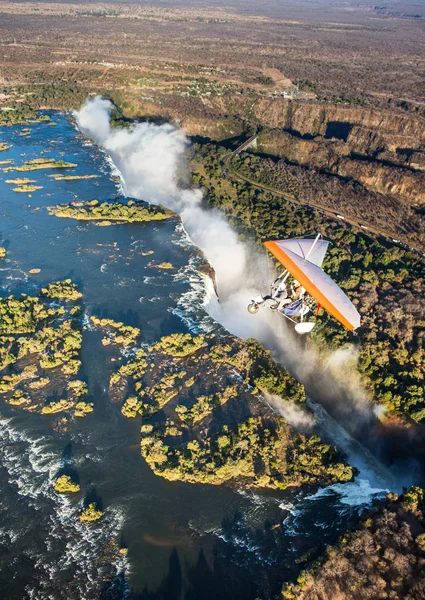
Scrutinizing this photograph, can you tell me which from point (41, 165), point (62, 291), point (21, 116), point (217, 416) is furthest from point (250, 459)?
point (21, 116)

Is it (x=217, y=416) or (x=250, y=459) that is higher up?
(x=250, y=459)

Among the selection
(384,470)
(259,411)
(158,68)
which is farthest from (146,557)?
(158,68)

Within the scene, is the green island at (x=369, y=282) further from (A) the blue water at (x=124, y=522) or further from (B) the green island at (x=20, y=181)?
(B) the green island at (x=20, y=181)

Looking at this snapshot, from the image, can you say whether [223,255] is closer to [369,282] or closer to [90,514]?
[369,282]

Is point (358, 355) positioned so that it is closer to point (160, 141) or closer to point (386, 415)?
point (386, 415)

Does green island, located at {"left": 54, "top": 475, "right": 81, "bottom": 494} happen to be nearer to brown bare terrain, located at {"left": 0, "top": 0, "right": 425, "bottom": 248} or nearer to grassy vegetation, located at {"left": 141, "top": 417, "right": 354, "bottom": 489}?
grassy vegetation, located at {"left": 141, "top": 417, "right": 354, "bottom": 489}

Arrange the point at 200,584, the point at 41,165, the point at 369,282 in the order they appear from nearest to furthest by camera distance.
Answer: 1. the point at 200,584
2. the point at 369,282
3. the point at 41,165

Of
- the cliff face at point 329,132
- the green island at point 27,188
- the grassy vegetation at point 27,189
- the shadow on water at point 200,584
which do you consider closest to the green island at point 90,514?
the shadow on water at point 200,584
